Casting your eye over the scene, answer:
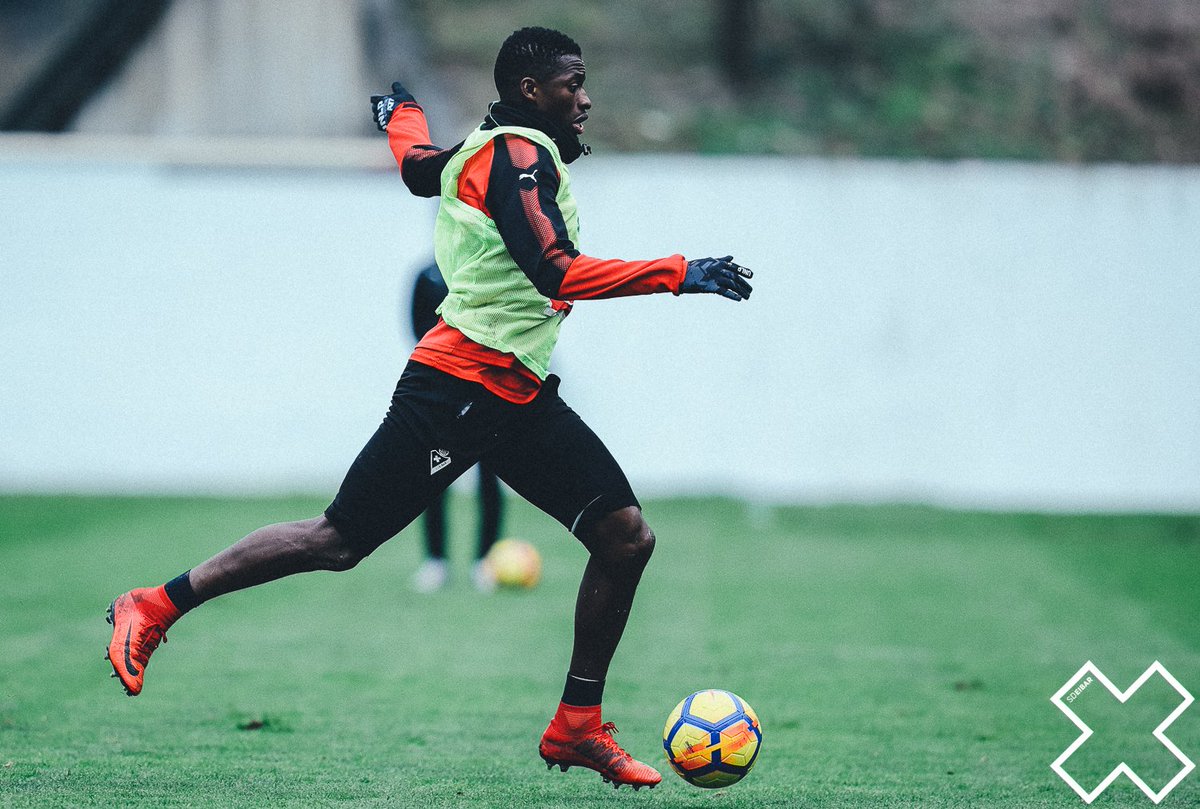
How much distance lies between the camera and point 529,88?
173 inches

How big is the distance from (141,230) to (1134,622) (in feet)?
31.6

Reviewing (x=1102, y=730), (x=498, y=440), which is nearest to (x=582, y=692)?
(x=498, y=440)

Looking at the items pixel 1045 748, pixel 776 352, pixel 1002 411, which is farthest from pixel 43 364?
pixel 1045 748

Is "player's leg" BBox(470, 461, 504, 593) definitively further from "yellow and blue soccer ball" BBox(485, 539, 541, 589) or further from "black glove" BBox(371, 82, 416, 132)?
"black glove" BBox(371, 82, 416, 132)

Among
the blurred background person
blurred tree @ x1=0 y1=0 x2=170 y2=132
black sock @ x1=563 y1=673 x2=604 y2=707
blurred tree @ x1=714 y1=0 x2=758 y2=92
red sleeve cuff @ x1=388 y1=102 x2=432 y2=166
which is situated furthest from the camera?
blurred tree @ x1=714 y1=0 x2=758 y2=92

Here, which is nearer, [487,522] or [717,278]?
[717,278]

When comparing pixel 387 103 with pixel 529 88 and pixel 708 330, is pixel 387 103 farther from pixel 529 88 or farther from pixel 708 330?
pixel 708 330

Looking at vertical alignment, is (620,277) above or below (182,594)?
above

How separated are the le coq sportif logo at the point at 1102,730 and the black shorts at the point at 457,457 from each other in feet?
5.80

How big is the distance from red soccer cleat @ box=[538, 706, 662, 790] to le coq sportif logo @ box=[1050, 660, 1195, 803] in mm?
1385

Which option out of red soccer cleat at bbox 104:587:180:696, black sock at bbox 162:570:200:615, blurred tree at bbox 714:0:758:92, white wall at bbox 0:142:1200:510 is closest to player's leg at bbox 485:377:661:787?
black sock at bbox 162:570:200:615

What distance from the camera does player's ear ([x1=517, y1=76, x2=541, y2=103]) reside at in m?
4.38

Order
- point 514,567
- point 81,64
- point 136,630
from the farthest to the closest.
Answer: point 81,64 < point 514,567 < point 136,630

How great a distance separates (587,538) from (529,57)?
1.47 meters
